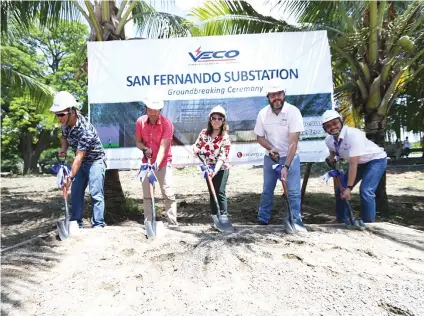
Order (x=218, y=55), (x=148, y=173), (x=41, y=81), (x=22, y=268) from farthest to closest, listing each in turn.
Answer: (x=41, y=81)
(x=218, y=55)
(x=148, y=173)
(x=22, y=268)

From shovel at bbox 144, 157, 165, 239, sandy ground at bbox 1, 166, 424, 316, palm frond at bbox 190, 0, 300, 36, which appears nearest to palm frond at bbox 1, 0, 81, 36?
palm frond at bbox 190, 0, 300, 36

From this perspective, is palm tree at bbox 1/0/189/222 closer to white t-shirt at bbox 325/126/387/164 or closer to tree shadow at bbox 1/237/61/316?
tree shadow at bbox 1/237/61/316

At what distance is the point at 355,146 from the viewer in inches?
188

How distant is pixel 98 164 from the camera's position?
15.6ft

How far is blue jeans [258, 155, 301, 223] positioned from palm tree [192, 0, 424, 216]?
2631 millimetres

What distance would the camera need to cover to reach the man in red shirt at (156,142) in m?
4.76

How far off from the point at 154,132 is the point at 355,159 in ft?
7.79

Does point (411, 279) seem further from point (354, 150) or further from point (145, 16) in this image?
point (145, 16)

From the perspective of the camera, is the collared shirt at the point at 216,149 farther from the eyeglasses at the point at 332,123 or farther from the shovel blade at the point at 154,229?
the eyeglasses at the point at 332,123

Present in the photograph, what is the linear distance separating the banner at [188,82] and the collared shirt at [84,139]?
4.87 feet

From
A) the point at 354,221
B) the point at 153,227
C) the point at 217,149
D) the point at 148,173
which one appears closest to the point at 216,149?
the point at 217,149

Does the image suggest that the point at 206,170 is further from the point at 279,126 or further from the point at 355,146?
the point at 355,146

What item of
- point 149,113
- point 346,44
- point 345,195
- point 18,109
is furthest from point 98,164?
point 18,109

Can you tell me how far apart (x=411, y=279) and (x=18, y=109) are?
23.7 m
